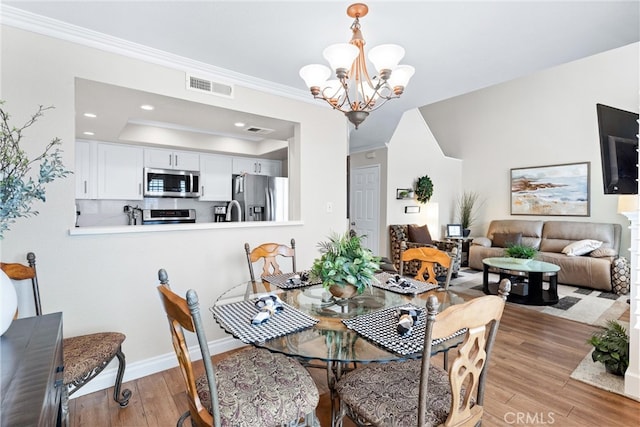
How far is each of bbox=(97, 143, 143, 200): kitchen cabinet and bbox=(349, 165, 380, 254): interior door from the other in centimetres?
379

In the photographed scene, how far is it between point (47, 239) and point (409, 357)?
7.31ft

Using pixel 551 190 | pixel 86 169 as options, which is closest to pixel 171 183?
pixel 86 169

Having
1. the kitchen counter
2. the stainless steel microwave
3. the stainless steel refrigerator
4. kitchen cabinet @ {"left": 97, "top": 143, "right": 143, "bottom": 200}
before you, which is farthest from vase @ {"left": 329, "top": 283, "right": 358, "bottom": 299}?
kitchen cabinet @ {"left": 97, "top": 143, "right": 143, "bottom": 200}

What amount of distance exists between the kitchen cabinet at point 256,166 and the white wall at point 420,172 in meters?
2.06

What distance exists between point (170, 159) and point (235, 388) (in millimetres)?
3864

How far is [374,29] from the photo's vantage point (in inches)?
80.9

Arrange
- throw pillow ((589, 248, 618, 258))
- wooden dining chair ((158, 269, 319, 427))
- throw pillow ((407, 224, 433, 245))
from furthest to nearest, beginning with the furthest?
throw pillow ((407, 224, 433, 245)) < throw pillow ((589, 248, 618, 258)) < wooden dining chair ((158, 269, 319, 427))

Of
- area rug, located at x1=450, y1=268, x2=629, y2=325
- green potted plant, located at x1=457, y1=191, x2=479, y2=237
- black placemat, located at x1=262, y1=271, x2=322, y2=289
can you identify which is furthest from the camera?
green potted plant, located at x1=457, y1=191, x2=479, y2=237

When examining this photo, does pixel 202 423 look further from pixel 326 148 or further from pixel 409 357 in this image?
pixel 326 148

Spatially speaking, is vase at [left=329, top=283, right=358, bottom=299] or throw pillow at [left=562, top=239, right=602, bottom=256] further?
throw pillow at [left=562, top=239, right=602, bottom=256]

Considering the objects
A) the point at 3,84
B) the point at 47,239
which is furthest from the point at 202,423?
the point at 3,84

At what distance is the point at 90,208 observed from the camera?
13.5 ft

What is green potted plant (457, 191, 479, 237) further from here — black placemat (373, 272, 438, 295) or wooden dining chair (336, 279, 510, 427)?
wooden dining chair (336, 279, 510, 427)

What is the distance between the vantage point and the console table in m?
0.73
